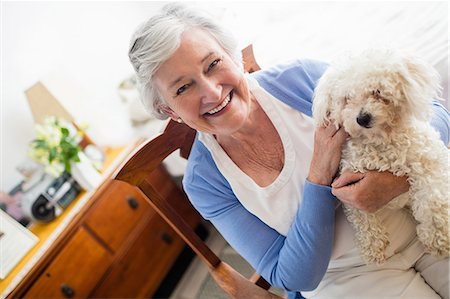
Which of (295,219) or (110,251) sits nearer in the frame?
(295,219)

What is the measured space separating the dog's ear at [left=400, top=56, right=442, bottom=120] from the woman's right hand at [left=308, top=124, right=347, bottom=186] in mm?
156

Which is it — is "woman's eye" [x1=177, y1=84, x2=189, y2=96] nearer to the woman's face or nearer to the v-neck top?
the woman's face

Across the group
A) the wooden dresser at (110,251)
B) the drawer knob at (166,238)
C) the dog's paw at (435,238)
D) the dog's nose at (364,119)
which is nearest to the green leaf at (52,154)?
the wooden dresser at (110,251)

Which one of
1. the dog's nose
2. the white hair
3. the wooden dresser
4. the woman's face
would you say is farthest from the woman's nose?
the wooden dresser

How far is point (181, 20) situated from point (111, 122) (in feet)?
4.08

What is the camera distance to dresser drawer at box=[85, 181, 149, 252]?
63.4 inches

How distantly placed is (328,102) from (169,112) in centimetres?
43

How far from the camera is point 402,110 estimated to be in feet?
2.19

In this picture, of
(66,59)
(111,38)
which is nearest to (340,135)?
(66,59)

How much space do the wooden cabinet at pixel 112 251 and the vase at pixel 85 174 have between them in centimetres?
6

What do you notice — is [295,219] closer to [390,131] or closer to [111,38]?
[390,131]

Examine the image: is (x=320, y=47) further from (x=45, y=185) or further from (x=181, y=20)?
(x=45, y=185)

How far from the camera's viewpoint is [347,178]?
2.43ft

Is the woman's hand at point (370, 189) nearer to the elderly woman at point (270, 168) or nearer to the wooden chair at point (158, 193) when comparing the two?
the elderly woman at point (270, 168)
